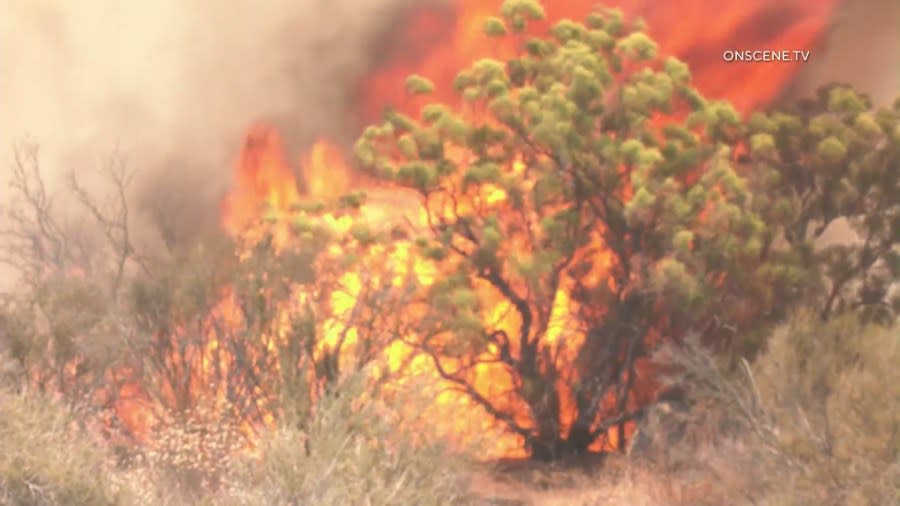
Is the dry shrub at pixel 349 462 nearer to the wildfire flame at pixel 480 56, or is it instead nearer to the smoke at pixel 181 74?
the wildfire flame at pixel 480 56

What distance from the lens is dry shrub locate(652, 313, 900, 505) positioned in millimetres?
9992

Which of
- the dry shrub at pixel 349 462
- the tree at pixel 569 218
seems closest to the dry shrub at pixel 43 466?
the dry shrub at pixel 349 462

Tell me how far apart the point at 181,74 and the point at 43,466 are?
10.4 metres

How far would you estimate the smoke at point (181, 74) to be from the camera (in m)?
18.1

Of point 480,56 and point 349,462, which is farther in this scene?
point 480,56

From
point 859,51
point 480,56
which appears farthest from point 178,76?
point 859,51

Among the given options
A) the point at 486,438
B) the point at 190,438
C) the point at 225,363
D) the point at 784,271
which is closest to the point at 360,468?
the point at 190,438

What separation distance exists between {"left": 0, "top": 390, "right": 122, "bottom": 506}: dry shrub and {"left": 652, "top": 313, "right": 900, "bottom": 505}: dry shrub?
593 cm

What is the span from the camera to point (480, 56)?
1742 cm

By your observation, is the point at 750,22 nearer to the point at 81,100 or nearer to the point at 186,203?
the point at 186,203

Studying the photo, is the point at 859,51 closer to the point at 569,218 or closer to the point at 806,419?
the point at 569,218

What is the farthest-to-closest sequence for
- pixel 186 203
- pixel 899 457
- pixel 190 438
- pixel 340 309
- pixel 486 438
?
pixel 186 203 → pixel 340 309 → pixel 486 438 → pixel 190 438 → pixel 899 457

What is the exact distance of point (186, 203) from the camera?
17.8 m

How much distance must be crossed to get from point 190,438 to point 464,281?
4.73m
